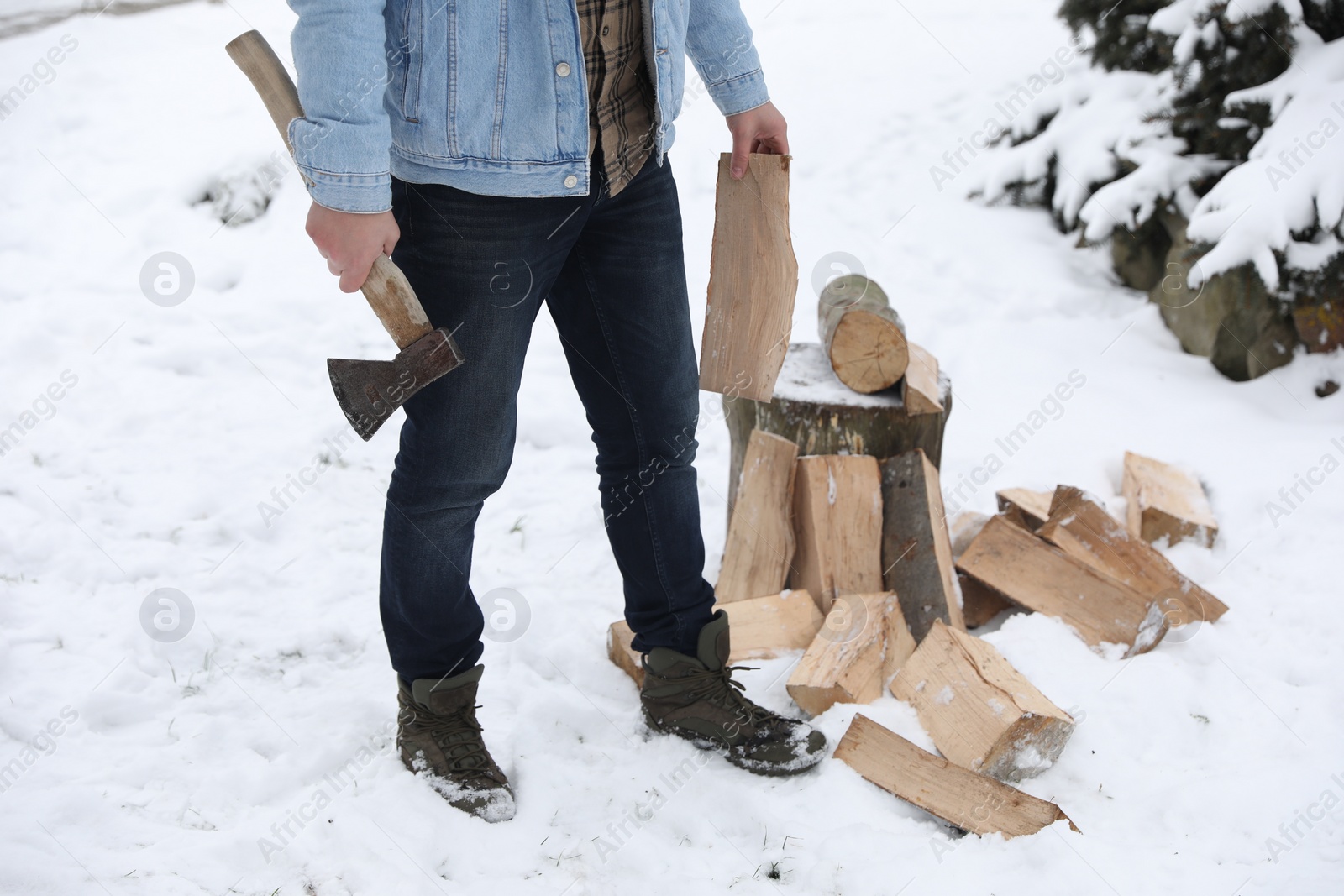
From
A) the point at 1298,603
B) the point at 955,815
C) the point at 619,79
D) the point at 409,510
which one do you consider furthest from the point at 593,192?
the point at 1298,603

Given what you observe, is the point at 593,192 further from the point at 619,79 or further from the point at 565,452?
the point at 565,452

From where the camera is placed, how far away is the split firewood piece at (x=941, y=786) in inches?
72.1

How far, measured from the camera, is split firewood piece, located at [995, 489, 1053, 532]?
2.77 m

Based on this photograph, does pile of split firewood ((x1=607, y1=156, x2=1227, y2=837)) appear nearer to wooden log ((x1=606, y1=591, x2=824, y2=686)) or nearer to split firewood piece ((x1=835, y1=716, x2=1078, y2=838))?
wooden log ((x1=606, y1=591, x2=824, y2=686))

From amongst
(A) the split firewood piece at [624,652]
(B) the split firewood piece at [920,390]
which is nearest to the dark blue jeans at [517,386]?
(A) the split firewood piece at [624,652]

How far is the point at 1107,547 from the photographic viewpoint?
8.63 feet

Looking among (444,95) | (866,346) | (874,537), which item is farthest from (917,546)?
(444,95)

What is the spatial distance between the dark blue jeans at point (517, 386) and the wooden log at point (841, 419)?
0.69 metres

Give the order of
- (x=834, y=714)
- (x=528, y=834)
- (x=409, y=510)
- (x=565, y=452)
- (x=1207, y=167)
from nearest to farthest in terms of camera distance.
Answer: (x=409, y=510)
(x=528, y=834)
(x=834, y=714)
(x=565, y=452)
(x=1207, y=167)

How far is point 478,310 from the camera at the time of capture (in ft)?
5.04

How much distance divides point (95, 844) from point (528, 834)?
0.79 meters

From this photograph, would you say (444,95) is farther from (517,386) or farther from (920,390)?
(920,390)

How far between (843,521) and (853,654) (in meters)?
0.41

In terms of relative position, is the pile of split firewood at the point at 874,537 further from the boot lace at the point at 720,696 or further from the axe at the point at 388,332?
the axe at the point at 388,332
